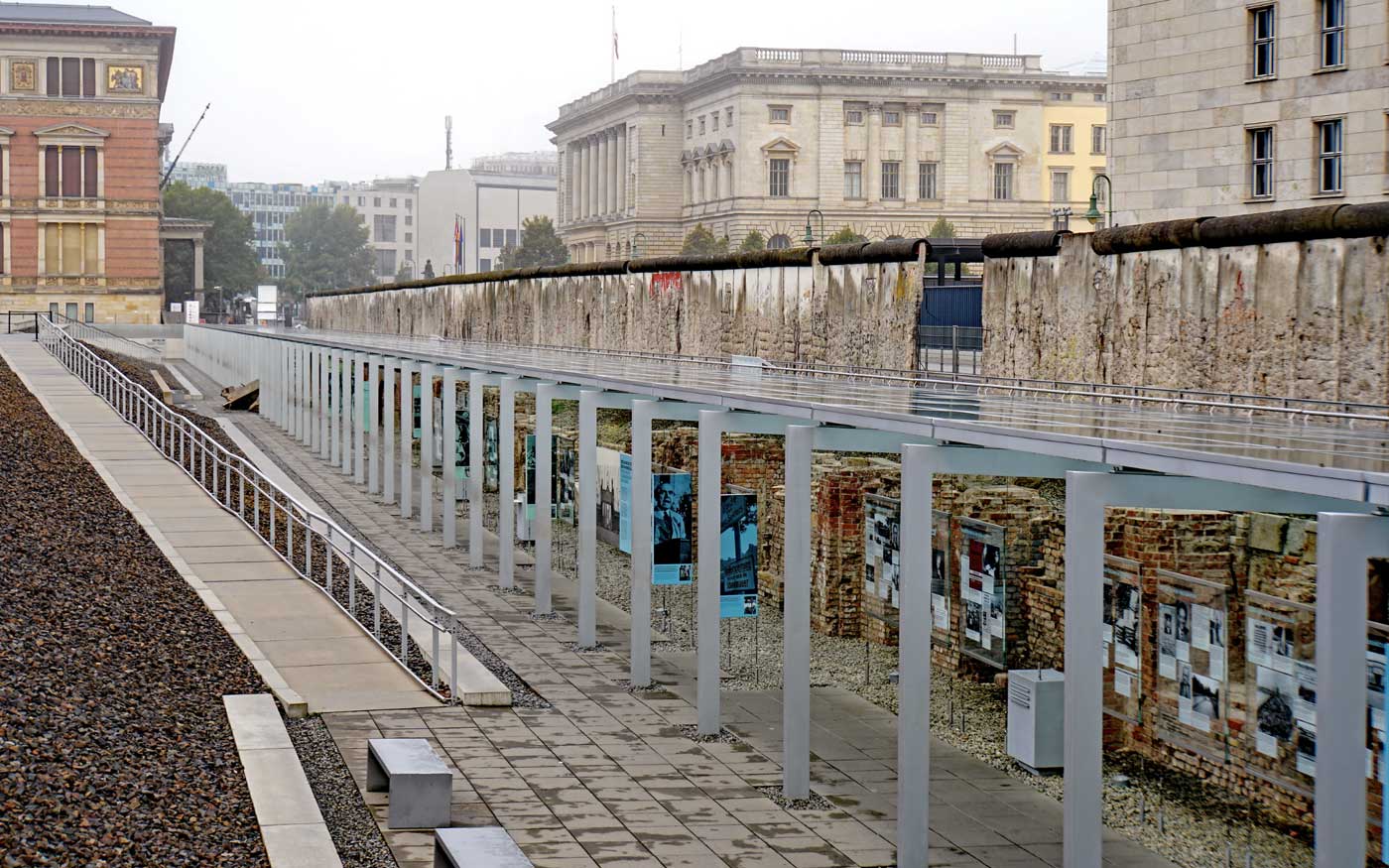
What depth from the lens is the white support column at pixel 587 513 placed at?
59.7 ft

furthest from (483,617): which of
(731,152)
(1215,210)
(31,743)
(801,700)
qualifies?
(731,152)

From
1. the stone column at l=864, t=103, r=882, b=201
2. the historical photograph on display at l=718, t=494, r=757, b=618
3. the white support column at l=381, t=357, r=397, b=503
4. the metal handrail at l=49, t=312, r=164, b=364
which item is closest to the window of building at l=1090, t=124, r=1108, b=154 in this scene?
the stone column at l=864, t=103, r=882, b=201

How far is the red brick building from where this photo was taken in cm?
9431

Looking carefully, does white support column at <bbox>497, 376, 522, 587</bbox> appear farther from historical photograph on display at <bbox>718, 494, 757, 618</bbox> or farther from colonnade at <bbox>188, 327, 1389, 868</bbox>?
historical photograph on display at <bbox>718, 494, 757, 618</bbox>

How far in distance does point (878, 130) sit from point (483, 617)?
99.8 meters

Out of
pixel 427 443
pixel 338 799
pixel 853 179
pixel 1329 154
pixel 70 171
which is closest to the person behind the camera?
pixel 338 799

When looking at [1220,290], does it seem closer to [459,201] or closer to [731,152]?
[731,152]

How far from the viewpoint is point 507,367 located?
21.7 m

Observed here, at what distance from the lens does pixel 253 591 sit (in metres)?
19.0

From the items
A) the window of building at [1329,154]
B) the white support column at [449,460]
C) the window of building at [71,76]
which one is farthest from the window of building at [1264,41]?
the window of building at [71,76]

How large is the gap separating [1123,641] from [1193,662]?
112 centimetres

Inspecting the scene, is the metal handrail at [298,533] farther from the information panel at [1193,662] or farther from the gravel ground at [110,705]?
the information panel at [1193,662]

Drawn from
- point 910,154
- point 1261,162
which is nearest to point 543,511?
point 1261,162

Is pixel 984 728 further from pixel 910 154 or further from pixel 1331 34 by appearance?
pixel 910 154
